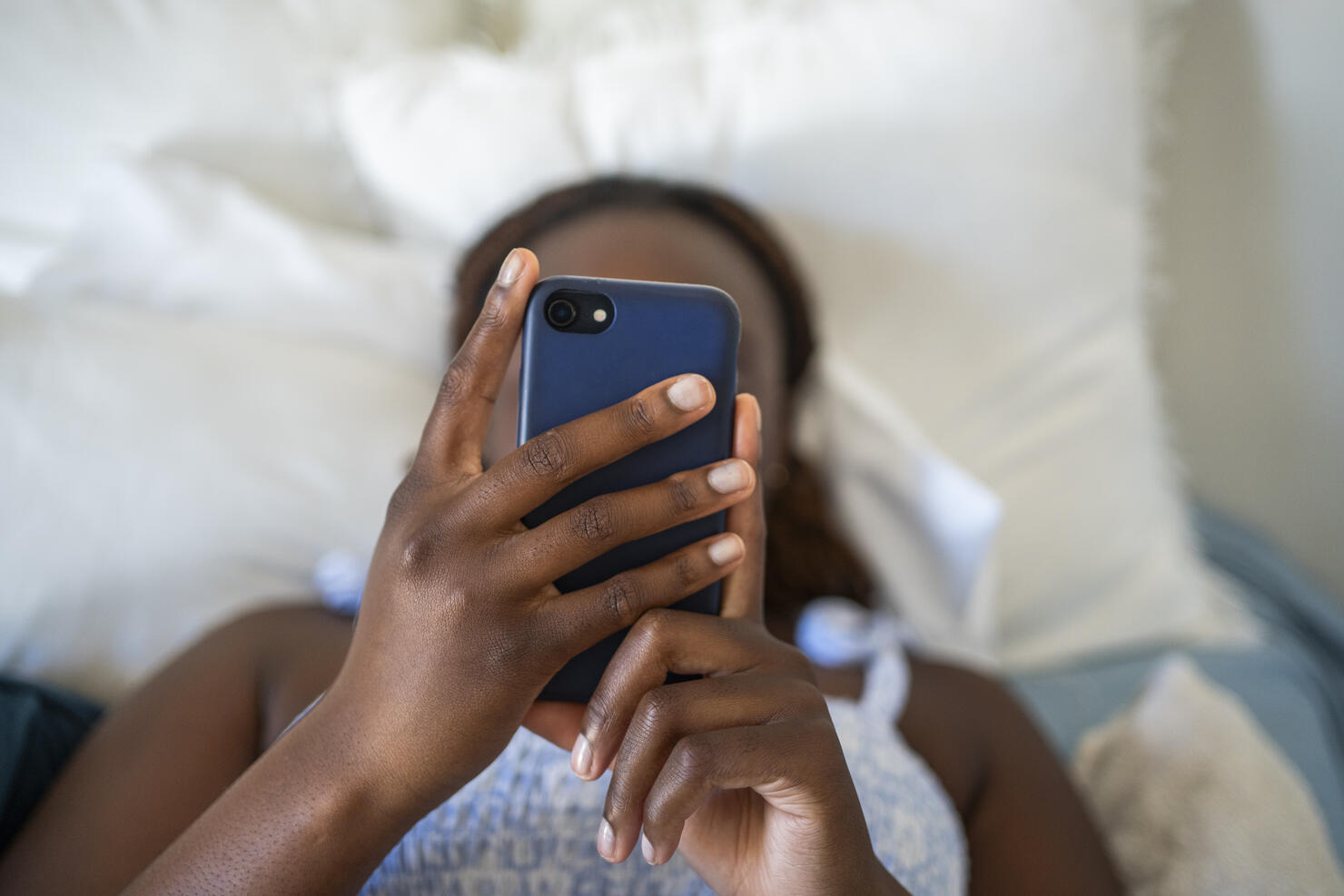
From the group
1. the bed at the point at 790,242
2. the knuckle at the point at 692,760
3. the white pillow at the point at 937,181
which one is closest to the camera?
the knuckle at the point at 692,760

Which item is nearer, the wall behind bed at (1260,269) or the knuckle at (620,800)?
the knuckle at (620,800)

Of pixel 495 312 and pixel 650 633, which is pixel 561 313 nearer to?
pixel 495 312

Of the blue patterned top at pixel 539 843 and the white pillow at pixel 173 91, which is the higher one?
the white pillow at pixel 173 91

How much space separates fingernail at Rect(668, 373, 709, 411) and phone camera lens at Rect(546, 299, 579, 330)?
5 cm

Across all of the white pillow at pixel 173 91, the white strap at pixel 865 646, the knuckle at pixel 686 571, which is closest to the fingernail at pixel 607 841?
the knuckle at pixel 686 571

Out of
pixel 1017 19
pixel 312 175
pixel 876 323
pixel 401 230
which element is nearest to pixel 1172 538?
pixel 876 323

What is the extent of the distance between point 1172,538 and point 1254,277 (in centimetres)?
31

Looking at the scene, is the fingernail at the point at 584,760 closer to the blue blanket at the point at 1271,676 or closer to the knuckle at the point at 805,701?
the knuckle at the point at 805,701

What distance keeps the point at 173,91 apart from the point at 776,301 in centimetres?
62

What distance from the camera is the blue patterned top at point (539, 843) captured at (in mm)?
449

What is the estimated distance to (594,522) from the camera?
1.08 ft

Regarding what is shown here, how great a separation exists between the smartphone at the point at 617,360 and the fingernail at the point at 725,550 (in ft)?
0.12

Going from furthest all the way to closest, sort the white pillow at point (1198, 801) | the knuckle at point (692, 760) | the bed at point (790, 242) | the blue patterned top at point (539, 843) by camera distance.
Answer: the bed at point (790, 242)
the white pillow at point (1198, 801)
the blue patterned top at point (539, 843)
the knuckle at point (692, 760)

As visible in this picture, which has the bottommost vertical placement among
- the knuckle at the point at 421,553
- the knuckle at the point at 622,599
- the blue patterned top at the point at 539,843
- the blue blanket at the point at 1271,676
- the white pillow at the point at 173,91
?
the blue blanket at the point at 1271,676
